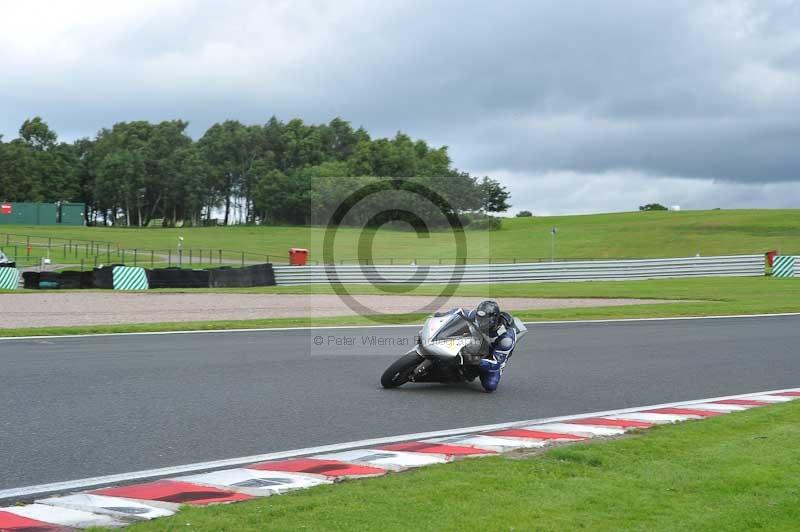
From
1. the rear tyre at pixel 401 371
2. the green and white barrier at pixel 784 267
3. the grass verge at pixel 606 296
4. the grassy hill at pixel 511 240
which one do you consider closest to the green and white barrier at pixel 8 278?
the grass verge at pixel 606 296

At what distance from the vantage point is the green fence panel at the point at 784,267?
147 feet

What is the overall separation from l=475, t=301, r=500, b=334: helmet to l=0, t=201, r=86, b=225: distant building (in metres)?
Result: 93.6

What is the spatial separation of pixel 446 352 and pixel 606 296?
2217cm

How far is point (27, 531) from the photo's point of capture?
16.9ft

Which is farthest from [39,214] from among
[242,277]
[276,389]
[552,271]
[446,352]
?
[446,352]

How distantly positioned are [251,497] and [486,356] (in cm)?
557

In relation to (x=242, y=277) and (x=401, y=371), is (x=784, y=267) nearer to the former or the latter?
(x=242, y=277)

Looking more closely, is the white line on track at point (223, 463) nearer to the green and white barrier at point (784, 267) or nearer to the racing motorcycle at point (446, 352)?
the racing motorcycle at point (446, 352)

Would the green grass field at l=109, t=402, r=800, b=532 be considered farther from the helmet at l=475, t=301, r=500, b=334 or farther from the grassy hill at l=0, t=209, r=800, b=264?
the grassy hill at l=0, t=209, r=800, b=264

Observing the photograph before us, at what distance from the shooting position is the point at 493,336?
11.2m

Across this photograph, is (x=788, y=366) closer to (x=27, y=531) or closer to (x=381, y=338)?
(x=381, y=338)

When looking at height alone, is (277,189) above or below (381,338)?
above

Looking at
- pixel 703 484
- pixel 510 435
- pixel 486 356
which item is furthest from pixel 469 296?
pixel 703 484

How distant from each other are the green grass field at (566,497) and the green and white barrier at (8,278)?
28.8 m
